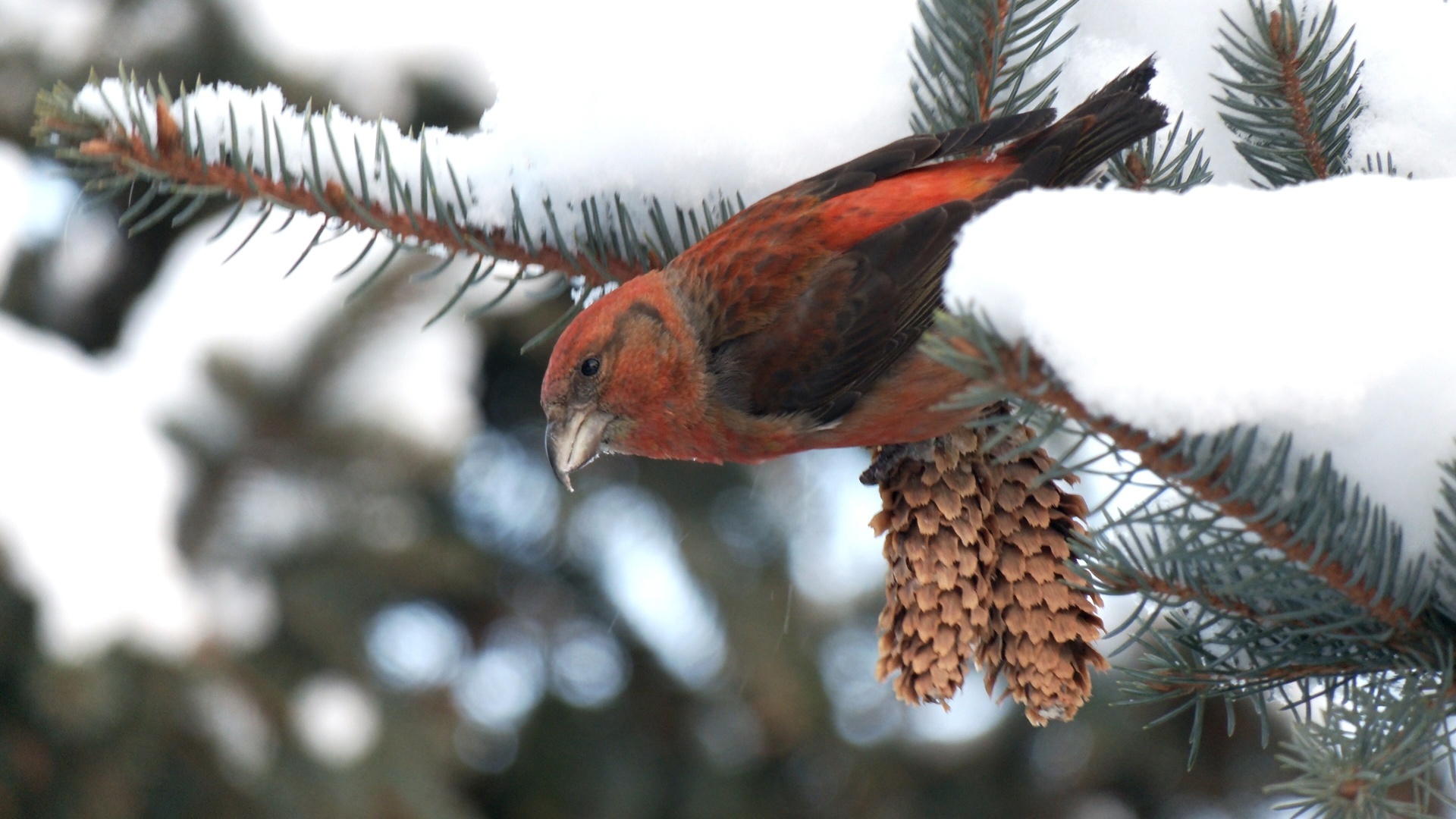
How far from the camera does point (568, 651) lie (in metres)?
5.21

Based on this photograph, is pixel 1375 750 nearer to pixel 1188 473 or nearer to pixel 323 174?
pixel 1188 473

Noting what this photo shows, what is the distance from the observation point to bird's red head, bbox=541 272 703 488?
162 cm

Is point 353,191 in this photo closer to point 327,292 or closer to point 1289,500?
point 1289,500

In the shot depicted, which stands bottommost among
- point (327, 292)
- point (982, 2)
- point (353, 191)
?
point (327, 292)

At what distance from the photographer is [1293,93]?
1338mm

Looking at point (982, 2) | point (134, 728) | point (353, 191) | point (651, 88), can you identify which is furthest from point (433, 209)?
point (134, 728)

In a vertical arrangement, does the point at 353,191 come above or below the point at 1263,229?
below

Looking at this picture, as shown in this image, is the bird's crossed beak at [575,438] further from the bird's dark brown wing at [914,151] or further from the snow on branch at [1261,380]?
the snow on branch at [1261,380]

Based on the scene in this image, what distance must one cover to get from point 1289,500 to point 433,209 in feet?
3.38

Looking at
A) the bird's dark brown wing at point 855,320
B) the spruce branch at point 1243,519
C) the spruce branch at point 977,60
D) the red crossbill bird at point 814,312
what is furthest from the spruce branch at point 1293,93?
the spruce branch at point 1243,519

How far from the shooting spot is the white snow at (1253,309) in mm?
758

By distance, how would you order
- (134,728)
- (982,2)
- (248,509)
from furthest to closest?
(248,509)
(134,728)
(982,2)

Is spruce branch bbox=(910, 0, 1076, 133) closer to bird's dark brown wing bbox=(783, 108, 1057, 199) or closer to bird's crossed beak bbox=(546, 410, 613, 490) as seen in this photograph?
bird's dark brown wing bbox=(783, 108, 1057, 199)

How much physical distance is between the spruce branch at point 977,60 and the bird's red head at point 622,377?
465 mm
